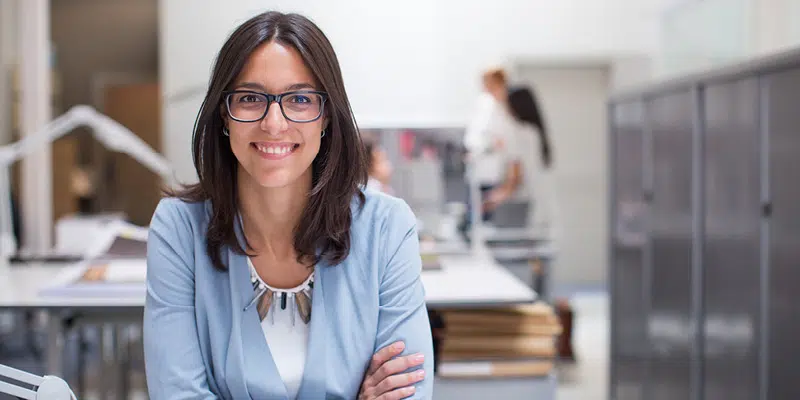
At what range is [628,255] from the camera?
3.51m

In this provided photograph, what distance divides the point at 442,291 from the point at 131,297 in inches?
29.9

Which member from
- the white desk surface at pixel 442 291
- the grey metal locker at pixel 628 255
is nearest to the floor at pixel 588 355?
the grey metal locker at pixel 628 255

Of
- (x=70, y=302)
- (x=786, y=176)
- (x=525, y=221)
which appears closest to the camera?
(x=70, y=302)

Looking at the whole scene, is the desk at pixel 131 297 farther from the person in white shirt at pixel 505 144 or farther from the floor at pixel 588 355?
the floor at pixel 588 355

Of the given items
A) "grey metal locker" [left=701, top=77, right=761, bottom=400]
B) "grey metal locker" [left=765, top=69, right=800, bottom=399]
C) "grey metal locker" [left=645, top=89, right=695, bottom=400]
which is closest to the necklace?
"grey metal locker" [left=765, top=69, right=800, bottom=399]

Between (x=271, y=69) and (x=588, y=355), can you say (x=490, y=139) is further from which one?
(x=588, y=355)

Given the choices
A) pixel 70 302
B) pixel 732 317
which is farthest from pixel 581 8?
pixel 70 302

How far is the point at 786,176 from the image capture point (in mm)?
2268

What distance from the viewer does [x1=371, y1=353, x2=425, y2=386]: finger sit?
1.35m

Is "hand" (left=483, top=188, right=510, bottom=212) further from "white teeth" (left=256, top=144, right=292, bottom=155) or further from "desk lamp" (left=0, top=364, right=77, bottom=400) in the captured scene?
"desk lamp" (left=0, top=364, right=77, bottom=400)

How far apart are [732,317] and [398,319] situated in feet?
5.20

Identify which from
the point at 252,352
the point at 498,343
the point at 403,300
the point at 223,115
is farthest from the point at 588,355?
the point at 223,115

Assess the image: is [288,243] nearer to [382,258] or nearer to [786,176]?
[382,258]

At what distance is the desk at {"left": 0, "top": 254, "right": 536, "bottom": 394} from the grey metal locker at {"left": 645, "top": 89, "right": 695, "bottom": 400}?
0.81 meters
